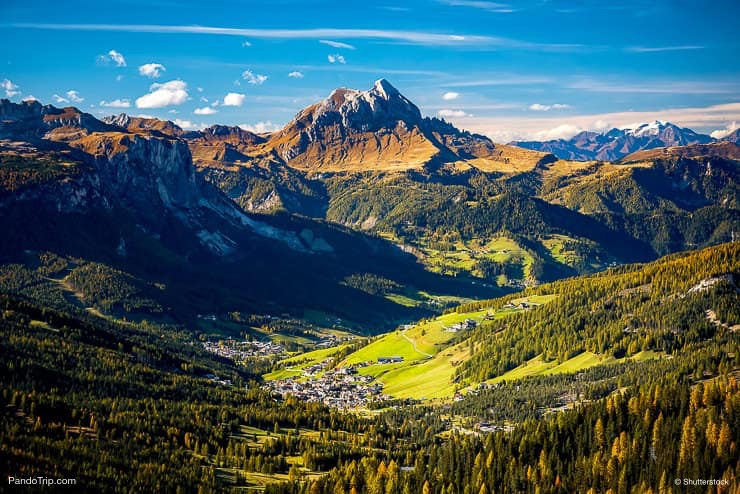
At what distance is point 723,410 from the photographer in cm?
15250

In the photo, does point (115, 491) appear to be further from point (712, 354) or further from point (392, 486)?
point (712, 354)

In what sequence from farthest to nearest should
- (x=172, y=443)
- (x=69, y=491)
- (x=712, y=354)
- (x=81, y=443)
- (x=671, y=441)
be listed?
(x=712, y=354) → (x=172, y=443) → (x=81, y=443) → (x=671, y=441) → (x=69, y=491)

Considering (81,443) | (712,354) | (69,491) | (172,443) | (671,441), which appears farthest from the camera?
(712,354)

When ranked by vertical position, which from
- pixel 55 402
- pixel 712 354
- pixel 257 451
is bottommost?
pixel 257 451

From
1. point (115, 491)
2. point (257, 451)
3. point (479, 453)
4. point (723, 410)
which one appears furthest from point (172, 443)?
point (723, 410)

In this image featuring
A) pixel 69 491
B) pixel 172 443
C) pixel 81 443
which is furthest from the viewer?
pixel 172 443

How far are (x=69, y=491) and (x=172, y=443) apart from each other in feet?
138

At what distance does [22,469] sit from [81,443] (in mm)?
22517

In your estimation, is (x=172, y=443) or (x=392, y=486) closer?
(x=392, y=486)

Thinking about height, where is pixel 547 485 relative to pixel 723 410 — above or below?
below

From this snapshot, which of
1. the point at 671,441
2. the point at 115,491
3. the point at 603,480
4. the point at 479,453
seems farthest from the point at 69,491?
the point at 671,441

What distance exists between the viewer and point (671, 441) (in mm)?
147250

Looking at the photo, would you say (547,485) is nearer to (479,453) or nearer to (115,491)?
(479,453)

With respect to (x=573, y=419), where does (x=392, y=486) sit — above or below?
below
